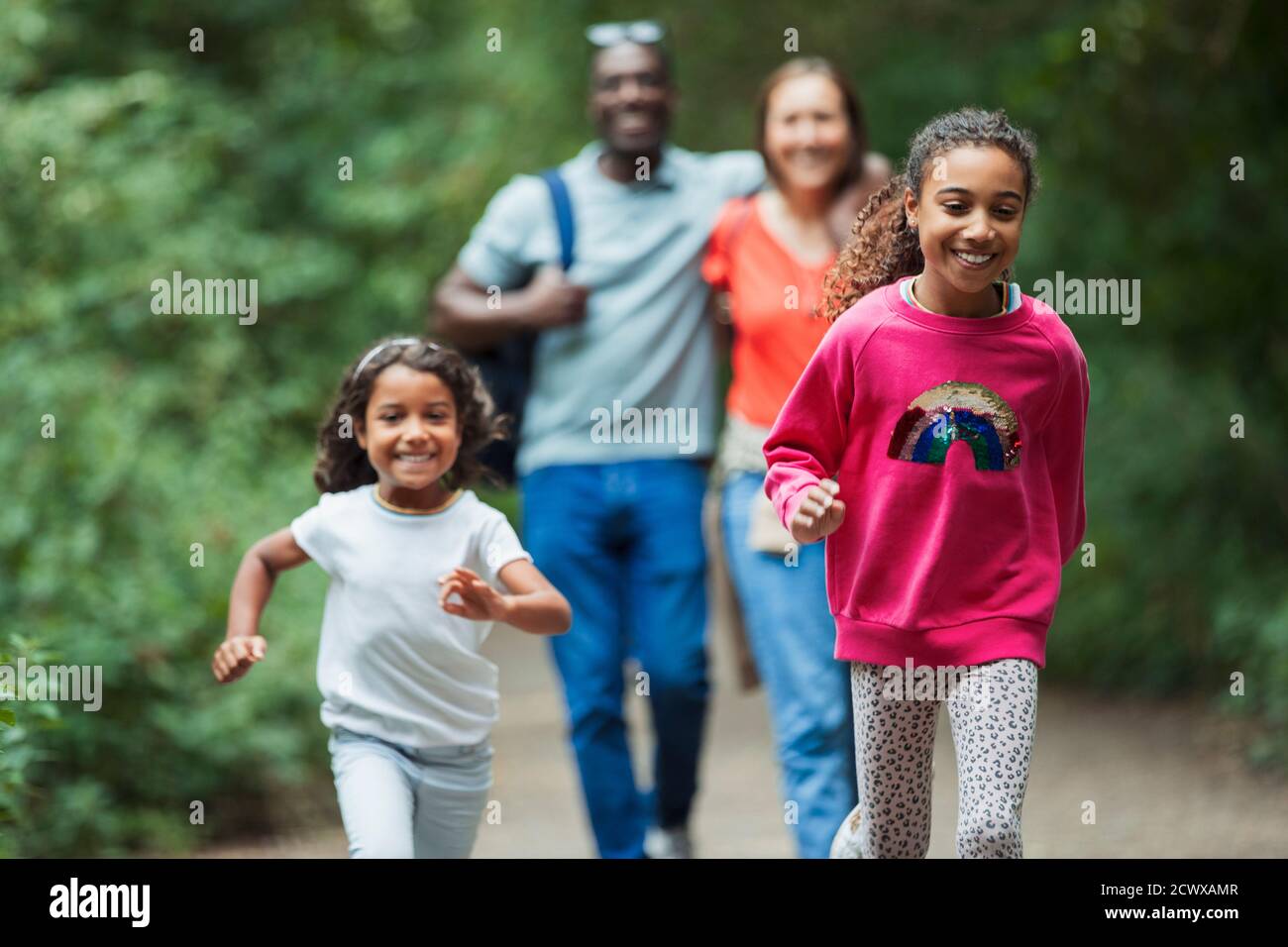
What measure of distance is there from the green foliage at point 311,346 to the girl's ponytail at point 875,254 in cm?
235

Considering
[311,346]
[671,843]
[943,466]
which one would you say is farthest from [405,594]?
[311,346]

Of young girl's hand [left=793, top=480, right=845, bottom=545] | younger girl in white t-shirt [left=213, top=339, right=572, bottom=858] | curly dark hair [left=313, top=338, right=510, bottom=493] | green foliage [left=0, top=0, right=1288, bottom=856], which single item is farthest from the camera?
green foliage [left=0, top=0, right=1288, bottom=856]

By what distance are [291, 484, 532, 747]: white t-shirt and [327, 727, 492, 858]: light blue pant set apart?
45 millimetres

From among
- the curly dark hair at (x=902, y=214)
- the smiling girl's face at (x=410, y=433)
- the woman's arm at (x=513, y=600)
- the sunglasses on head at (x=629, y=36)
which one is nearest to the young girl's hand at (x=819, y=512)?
the curly dark hair at (x=902, y=214)

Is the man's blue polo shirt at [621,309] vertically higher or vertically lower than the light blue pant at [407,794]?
higher

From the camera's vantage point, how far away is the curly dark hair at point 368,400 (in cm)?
393

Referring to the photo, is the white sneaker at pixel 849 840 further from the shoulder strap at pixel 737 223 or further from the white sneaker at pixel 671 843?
the shoulder strap at pixel 737 223

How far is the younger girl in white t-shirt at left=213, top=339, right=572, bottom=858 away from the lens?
3818 mm

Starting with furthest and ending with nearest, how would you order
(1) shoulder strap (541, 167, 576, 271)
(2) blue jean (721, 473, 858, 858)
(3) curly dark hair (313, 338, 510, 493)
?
(1) shoulder strap (541, 167, 576, 271)
(2) blue jean (721, 473, 858, 858)
(3) curly dark hair (313, 338, 510, 493)

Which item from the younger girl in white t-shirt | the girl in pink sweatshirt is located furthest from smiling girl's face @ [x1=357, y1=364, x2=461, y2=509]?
the girl in pink sweatshirt

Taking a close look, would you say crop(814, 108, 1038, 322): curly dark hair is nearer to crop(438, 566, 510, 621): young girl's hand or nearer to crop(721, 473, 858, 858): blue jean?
crop(438, 566, 510, 621): young girl's hand

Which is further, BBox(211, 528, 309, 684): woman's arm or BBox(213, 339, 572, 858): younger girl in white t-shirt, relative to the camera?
BBox(213, 339, 572, 858): younger girl in white t-shirt

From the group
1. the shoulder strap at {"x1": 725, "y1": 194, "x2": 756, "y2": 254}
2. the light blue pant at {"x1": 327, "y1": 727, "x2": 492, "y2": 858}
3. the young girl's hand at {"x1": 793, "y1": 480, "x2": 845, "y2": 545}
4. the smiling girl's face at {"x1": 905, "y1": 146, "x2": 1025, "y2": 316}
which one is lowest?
the light blue pant at {"x1": 327, "y1": 727, "x2": 492, "y2": 858}
